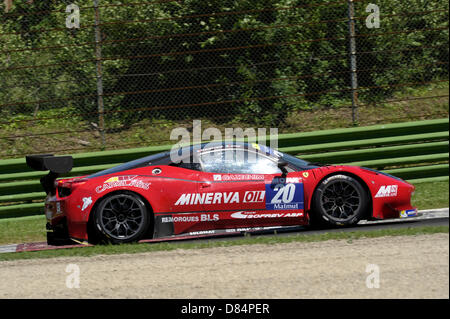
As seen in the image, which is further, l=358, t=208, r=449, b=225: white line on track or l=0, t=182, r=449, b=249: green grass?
l=0, t=182, r=449, b=249: green grass

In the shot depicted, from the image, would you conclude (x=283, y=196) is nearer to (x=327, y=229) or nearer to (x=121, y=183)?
(x=327, y=229)

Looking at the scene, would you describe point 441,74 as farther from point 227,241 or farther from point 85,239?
point 85,239

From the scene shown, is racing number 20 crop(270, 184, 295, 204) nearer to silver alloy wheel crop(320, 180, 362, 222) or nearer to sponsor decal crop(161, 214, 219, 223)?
silver alloy wheel crop(320, 180, 362, 222)

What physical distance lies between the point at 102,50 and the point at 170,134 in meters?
1.96

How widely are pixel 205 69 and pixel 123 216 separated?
494 cm

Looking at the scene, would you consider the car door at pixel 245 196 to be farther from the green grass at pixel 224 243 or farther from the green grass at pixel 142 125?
the green grass at pixel 142 125

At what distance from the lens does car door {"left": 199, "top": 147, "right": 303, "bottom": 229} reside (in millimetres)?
7816

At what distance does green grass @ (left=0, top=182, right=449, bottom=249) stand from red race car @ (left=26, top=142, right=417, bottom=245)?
143 centimetres

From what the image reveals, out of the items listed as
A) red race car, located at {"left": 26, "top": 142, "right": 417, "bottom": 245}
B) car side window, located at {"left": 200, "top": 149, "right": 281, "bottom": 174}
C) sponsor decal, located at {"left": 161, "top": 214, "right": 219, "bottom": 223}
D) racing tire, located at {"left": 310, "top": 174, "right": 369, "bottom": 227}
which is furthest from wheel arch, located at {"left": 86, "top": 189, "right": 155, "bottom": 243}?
racing tire, located at {"left": 310, "top": 174, "right": 369, "bottom": 227}

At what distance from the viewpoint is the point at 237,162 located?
8.00 m
